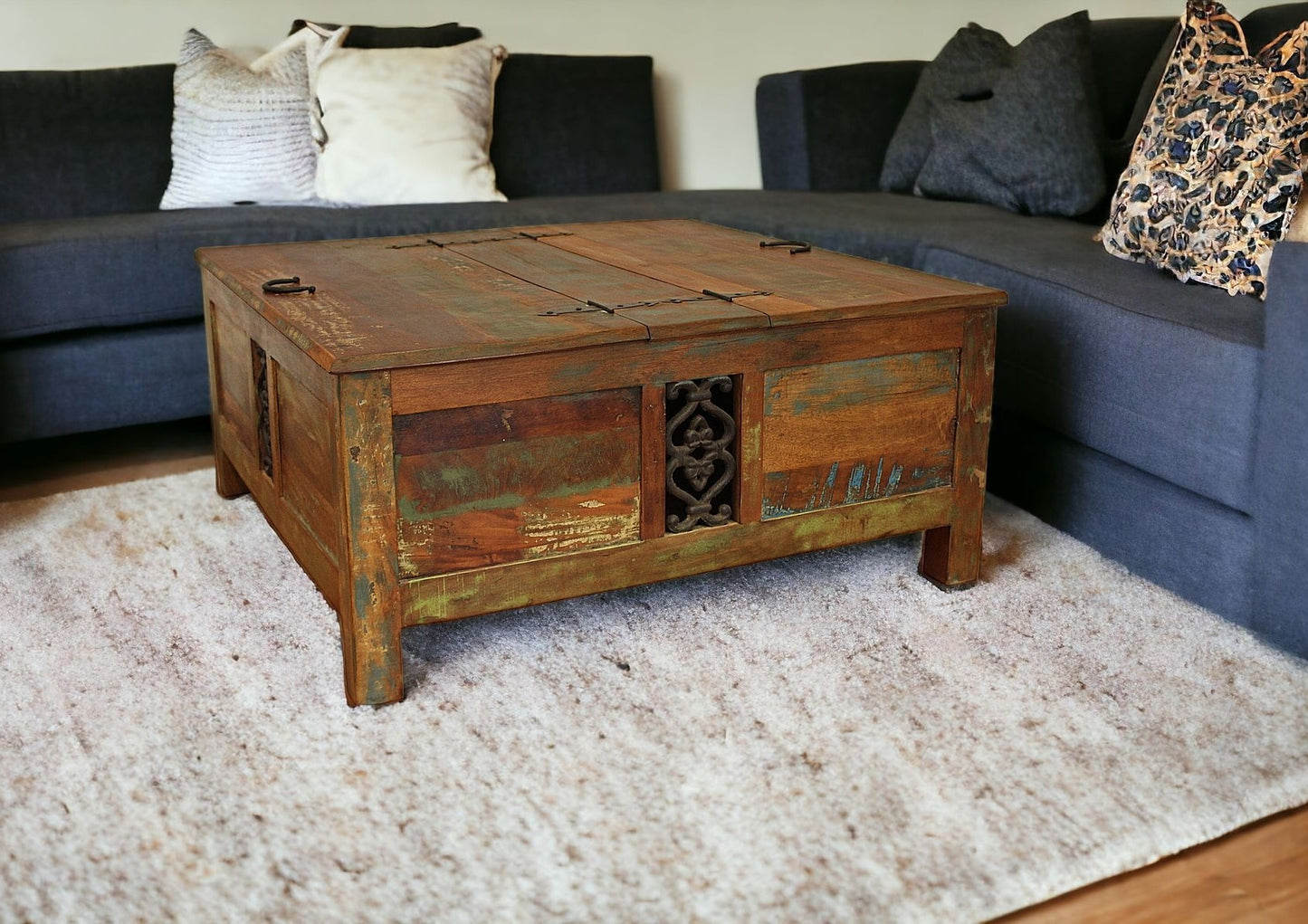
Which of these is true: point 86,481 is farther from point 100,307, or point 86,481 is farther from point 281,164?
point 281,164

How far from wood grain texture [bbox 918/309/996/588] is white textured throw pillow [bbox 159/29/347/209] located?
5.72 feet

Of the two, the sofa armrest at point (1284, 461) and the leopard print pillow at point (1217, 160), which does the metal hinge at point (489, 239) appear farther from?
the sofa armrest at point (1284, 461)

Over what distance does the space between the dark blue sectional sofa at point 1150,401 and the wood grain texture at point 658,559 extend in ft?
1.03

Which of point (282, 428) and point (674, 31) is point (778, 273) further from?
point (674, 31)

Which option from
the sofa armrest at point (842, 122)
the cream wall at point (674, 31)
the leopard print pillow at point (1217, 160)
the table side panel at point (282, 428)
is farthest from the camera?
the sofa armrest at point (842, 122)

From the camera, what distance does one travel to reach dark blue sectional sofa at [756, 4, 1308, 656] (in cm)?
168

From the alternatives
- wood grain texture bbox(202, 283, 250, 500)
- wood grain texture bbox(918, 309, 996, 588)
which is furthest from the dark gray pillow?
wood grain texture bbox(202, 283, 250, 500)

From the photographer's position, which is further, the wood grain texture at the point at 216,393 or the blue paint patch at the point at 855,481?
the wood grain texture at the point at 216,393

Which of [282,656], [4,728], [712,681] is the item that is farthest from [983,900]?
[4,728]

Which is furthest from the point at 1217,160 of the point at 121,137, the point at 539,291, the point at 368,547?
the point at 121,137

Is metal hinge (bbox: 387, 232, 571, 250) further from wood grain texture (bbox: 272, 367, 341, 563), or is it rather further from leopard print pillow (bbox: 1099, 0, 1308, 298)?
leopard print pillow (bbox: 1099, 0, 1308, 298)

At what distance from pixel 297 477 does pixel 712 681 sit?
608 millimetres

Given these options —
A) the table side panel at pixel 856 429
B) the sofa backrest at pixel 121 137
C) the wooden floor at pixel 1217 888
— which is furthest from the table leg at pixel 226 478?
the wooden floor at pixel 1217 888

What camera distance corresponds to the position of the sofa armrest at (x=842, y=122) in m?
3.40
